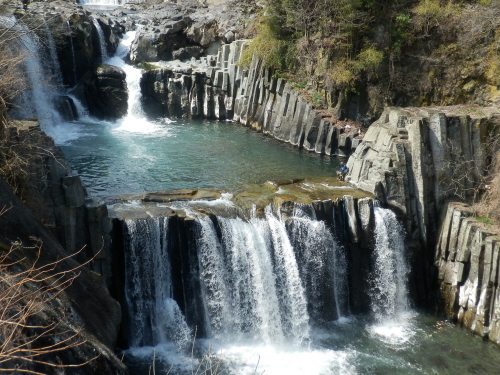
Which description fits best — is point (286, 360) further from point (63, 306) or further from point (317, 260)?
point (63, 306)

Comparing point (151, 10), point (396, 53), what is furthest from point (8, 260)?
point (151, 10)

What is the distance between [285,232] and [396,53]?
14853 millimetres

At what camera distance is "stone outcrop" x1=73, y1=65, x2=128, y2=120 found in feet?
103

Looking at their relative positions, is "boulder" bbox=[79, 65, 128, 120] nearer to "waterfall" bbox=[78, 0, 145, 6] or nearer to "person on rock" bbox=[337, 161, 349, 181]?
"waterfall" bbox=[78, 0, 145, 6]

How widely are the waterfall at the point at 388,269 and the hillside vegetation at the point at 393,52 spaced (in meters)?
10.2

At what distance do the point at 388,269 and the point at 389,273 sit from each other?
15 centimetres

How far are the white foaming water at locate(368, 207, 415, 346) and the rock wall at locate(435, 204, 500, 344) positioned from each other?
1.36 m

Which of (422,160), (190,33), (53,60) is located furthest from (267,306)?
(190,33)

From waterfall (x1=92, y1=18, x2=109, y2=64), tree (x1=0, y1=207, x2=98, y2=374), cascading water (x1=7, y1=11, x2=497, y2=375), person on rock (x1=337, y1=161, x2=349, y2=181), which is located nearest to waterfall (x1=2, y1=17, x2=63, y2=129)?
waterfall (x1=92, y1=18, x2=109, y2=64)

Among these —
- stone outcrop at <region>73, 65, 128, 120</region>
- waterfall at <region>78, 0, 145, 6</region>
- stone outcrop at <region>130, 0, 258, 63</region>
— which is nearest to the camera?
stone outcrop at <region>73, 65, 128, 120</region>

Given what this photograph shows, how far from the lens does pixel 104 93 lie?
31719 millimetres

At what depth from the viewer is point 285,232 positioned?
16.7 meters

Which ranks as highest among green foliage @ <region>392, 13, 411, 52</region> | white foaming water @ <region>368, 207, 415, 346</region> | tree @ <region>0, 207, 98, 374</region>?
green foliage @ <region>392, 13, 411, 52</region>

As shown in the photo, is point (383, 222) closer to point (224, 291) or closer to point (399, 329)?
point (399, 329)
